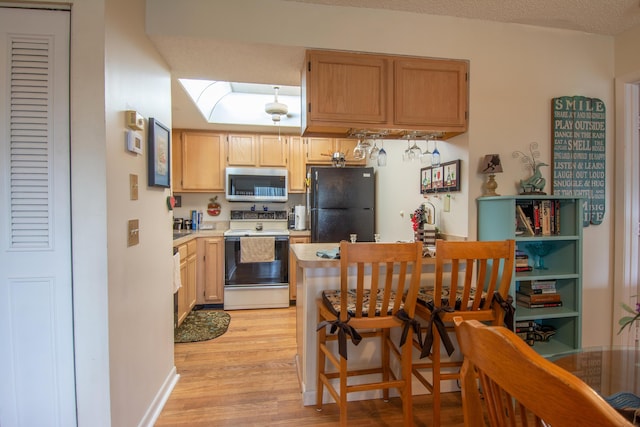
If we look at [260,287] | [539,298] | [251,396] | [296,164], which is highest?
[296,164]

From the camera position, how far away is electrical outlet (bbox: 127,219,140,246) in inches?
58.3

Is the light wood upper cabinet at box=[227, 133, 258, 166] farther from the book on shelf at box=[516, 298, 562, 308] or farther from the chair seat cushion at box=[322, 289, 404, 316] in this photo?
the book on shelf at box=[516, 298, 562, 308]

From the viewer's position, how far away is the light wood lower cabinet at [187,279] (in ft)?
9.89

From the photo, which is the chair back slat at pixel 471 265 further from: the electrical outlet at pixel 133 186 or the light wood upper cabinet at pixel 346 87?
the electrical outlet at pixel 133 186

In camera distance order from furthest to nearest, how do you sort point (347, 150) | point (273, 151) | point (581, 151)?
point (347, 150) → point (273, 151) → point (581, 151)

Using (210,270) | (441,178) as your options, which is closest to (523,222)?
(441,178)

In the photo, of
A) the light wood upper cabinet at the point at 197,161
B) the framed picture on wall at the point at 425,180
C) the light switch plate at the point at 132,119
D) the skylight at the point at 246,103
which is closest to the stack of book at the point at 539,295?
the framed picture on wall at the point at 425,180

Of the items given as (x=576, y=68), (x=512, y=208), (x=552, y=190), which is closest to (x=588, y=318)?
(x=552, y=190)

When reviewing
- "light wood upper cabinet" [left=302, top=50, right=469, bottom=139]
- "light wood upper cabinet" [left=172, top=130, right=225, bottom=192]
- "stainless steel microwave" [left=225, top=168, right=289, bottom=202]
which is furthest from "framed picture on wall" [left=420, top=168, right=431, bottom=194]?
"light wood upper cabinet" [left=172, top=130, right=225, bottom=192]

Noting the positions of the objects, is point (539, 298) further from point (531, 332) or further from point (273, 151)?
point (273, 151)

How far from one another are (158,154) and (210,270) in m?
2.12

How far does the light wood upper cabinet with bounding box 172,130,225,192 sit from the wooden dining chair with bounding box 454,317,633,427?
3748 mm

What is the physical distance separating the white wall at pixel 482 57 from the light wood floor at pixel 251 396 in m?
1.30

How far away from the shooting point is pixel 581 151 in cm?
227
